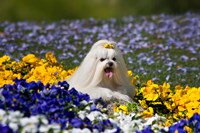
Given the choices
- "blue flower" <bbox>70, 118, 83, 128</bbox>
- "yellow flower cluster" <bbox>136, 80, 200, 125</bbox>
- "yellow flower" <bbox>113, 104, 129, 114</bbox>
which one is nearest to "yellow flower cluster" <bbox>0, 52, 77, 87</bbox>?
"yellow flower cluster" <bbox>136, 80, 200, 125</bbox>

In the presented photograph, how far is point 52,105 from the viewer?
188 inches

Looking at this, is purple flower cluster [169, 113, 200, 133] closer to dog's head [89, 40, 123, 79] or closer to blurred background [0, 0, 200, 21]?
dog's head [89, 40, 123, 79]

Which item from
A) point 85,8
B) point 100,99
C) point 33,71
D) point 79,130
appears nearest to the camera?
point 79,130

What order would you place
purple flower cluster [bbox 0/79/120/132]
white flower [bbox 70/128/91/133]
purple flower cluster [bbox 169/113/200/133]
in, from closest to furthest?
1. white flower [bbox 70/128/91/133]
2. purple flower cluster [bbox 0/79/120/132]
3. purple flower cluster [bbox 169/113/200/133]

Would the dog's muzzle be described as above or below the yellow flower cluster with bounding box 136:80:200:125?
above

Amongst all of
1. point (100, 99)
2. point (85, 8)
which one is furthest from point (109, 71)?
point (85, 8)

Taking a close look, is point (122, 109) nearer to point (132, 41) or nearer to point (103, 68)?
point (103, 68)

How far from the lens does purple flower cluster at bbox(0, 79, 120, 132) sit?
4.60 m

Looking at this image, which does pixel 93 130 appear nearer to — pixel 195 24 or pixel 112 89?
pixel 112 89

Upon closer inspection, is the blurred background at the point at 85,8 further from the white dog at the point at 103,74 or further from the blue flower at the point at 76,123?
the blue flower at the point at 76,123

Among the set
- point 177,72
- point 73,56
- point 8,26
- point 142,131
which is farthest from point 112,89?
point 8,26

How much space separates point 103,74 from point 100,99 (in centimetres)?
44

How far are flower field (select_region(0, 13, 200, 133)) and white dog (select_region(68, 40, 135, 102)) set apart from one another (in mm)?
125

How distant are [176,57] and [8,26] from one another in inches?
164
